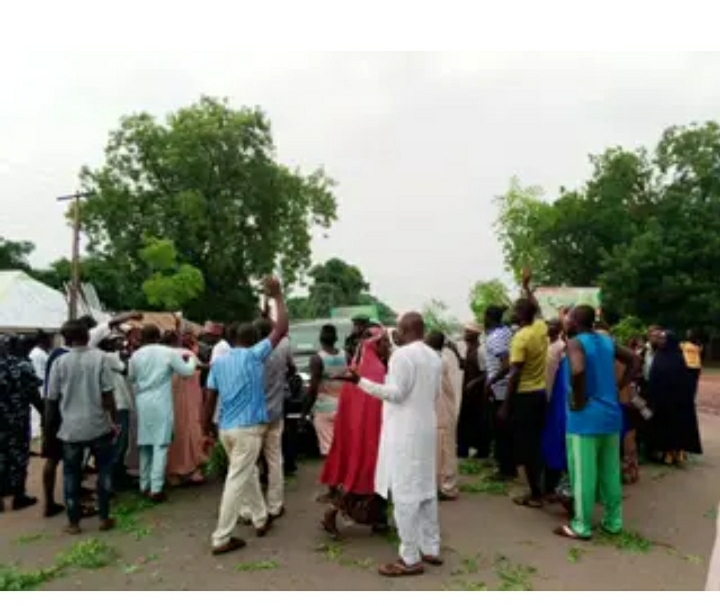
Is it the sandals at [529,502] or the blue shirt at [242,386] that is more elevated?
the blue shirt at [242,386]

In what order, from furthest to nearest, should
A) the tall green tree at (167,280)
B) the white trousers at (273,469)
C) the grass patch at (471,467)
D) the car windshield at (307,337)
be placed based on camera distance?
1. the tall green tree at (167,280)
2. the car windshield at (307,337)
3. the grass patch at (471,467)
4. the white trousers at (273,469)

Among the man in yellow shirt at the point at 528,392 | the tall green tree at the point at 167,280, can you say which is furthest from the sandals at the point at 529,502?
the tall green tree at the point at 167,280

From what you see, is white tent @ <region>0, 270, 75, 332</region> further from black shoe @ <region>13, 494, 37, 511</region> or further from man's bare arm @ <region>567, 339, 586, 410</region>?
man's bare arm @ <region>567, 339, 586, 410</region>

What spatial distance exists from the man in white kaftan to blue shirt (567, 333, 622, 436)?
4.13ft

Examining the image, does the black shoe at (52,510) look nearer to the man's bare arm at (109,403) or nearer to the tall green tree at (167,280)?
the man's bare arm at (109,403)

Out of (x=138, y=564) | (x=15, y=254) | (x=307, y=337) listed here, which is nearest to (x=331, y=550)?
(x=138, y=564)

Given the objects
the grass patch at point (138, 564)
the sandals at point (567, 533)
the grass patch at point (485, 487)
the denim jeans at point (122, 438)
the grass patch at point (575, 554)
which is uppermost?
the denim jeans at point (122, 438)

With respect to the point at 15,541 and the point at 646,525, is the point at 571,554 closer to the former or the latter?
the point at 646,525

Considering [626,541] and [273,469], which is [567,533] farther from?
[273,469]

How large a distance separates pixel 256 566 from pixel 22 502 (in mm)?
3228

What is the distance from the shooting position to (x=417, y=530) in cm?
465

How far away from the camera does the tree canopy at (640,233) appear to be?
33594mm

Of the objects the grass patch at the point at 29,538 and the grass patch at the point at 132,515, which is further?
the grass patch at the point at 132,515

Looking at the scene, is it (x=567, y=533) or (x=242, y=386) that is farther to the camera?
(x=567, y=533)
